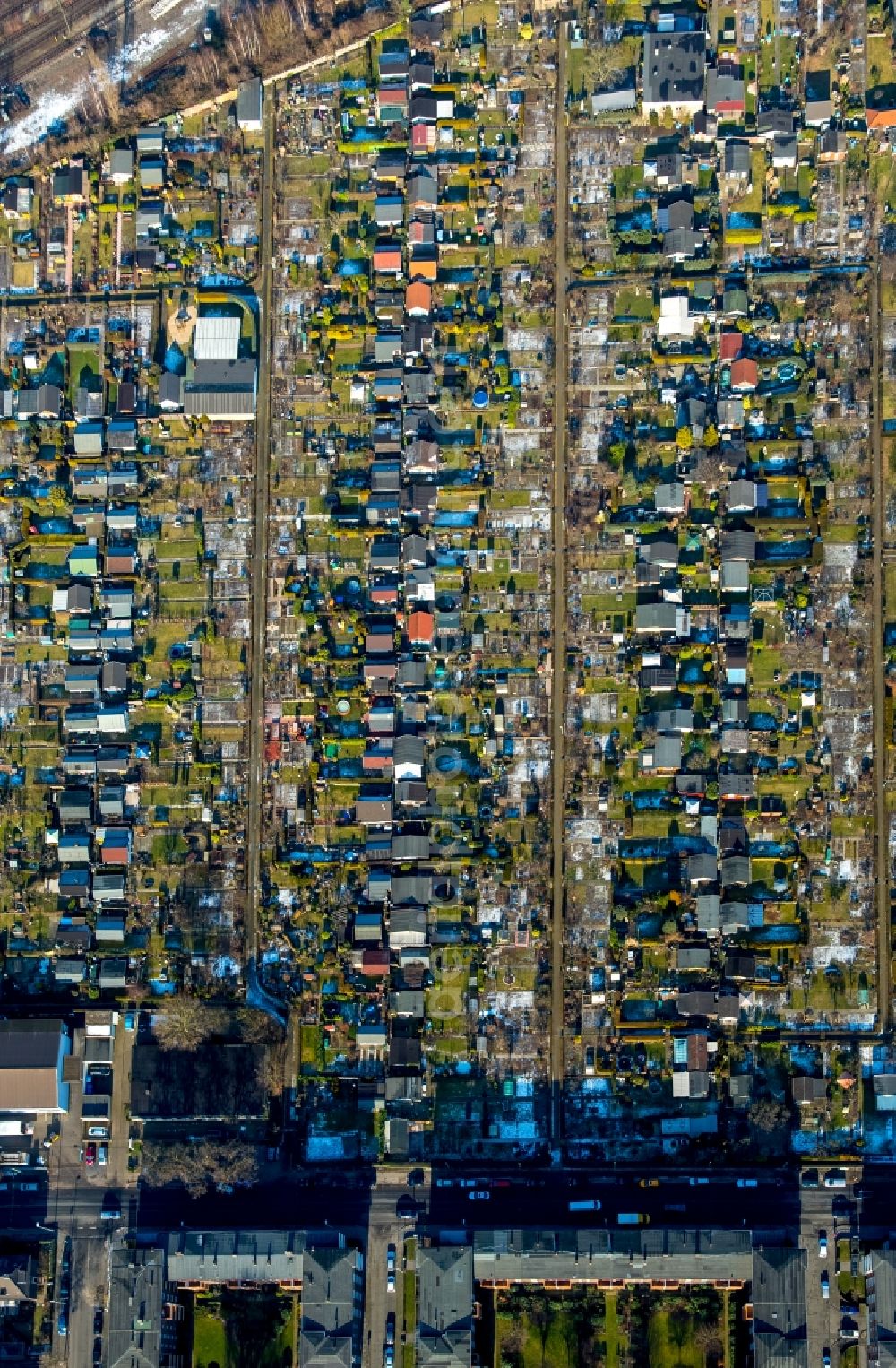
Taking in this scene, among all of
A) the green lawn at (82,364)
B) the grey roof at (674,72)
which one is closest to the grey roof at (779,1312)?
the green lawn at (82,364)

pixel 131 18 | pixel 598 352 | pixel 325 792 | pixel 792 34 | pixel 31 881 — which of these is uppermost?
pixel 131 18

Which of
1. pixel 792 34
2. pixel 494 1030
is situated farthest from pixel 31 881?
pixel 792 34

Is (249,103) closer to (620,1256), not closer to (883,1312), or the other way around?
(620,1256)

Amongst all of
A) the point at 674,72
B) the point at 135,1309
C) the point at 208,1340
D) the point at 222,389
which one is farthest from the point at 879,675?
the point at 135,1309

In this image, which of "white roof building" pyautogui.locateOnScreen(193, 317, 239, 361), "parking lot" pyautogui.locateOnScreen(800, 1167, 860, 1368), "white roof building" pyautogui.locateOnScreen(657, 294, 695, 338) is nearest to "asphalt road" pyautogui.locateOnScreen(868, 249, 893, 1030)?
"parking lot" pyautogui.locateOnScreen(800, 1167, 860, 1368)

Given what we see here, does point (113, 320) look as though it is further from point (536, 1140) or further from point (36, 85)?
point (536, 1140)

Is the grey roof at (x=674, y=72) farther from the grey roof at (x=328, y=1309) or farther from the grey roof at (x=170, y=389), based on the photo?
the grey roof at (x=328, y=1309)
